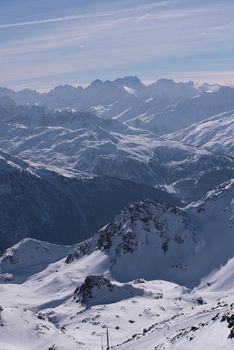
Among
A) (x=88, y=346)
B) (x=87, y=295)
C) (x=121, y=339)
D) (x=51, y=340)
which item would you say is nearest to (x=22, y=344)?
(x=51, y=340)

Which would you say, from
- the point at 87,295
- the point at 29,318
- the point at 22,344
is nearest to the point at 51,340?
the point at 22,344

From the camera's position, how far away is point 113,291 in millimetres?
180750

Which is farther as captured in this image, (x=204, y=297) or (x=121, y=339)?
(x=204, y=297)

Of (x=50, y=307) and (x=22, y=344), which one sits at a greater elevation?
(x=22, y=344)

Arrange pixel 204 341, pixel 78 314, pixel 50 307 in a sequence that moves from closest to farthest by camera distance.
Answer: pixel 204 341, pixel 78 314, pixel 50 307

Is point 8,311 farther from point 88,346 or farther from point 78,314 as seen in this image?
point 78,314

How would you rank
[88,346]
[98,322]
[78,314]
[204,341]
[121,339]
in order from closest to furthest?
[204,341] < [88,346] < [121,339] < [98,322] < [78,314]

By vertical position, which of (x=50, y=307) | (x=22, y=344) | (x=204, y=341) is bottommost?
(x=50, y=307)

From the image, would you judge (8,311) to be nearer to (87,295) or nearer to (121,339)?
(121,339)

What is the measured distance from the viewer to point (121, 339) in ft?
436

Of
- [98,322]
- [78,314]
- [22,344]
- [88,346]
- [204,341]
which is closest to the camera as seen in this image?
[204,341]

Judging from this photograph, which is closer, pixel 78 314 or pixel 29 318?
pixel 29 318

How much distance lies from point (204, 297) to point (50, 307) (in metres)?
48.3

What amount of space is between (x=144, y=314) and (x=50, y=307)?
155ft
